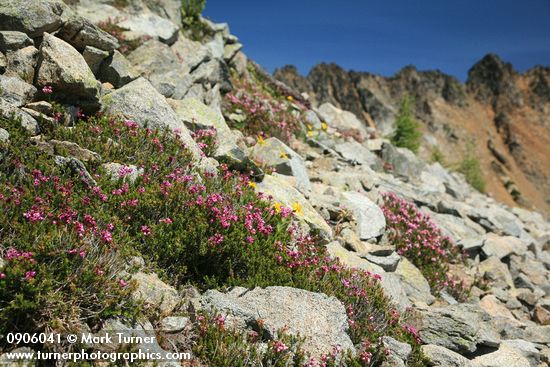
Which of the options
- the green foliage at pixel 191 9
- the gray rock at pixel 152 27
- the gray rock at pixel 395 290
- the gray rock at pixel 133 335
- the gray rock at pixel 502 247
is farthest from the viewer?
the green foliage at pixel 191 9

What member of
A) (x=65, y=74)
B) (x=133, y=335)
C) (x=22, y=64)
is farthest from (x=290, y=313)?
(x=22, y=64)

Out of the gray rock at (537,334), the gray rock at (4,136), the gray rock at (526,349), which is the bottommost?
the gray rock at (526,349)

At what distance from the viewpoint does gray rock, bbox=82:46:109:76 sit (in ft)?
28.3

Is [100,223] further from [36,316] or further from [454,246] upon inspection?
[454,246]

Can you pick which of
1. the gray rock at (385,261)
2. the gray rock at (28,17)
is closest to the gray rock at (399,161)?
the gray rock at (385,261)

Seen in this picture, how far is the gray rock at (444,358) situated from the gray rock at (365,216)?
135 inches

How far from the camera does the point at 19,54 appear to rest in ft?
24.1

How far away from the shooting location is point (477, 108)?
309 feet

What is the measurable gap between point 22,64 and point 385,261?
25.0 feet

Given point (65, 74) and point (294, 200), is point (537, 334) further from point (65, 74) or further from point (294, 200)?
point (65, 74)

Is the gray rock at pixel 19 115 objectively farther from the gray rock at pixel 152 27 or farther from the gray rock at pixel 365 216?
the gray rock at pixel 152 27

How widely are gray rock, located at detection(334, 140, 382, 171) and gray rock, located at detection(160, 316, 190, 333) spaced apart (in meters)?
11.1

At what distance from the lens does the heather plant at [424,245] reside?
959 centimetres

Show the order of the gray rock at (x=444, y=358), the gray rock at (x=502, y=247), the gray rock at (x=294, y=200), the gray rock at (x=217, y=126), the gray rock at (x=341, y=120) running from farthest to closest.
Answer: the gray rock at (x=341, y=120)
the gray rock at (x=502, y=247)
the gray rock at (x=217, y=126)
the gray rock at (x=294, y=200)
the gray rock at (x=444, y=358)
